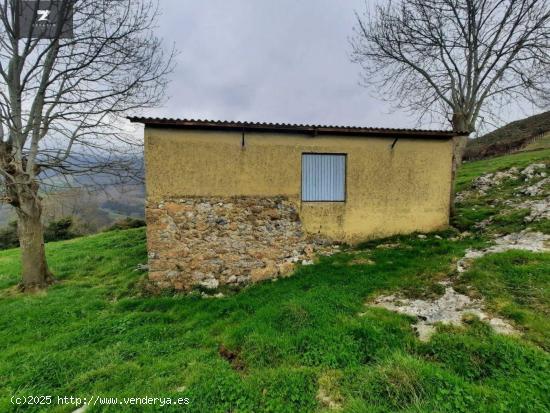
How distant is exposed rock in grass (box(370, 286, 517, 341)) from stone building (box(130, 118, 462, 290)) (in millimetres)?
2921

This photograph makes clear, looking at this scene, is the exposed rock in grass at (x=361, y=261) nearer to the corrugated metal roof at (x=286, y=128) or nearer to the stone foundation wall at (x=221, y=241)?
the stone foundation wall at (x=221, y=241)

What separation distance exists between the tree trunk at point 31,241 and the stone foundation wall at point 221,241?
3557mm

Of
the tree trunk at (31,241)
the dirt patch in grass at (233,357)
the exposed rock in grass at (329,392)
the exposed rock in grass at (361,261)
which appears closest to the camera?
the exposed rock in grass at (329,392)

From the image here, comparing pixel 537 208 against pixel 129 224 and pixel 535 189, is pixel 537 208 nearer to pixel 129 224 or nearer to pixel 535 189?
pixel 535 189

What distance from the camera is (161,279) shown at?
7.32 metres

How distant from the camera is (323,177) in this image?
8.20 meters

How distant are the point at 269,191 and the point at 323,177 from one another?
1.66m

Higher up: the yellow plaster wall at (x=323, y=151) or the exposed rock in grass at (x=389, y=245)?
the yellow plaster wall at (x=323, y=151)

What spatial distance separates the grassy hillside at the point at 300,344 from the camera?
350cm

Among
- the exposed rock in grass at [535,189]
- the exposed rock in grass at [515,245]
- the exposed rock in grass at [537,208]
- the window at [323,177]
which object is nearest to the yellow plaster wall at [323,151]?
the window at [323,177]

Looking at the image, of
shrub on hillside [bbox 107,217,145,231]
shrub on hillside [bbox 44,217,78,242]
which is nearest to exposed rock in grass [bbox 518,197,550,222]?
shrub on hillside [bbox 107,217,145,231]

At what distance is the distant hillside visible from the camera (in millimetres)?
26391

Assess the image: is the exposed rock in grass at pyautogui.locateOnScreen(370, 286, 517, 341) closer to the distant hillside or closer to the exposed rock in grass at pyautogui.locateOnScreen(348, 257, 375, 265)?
the exposed rock in grass at pyautogui.locateOnScreen(348, 257, 375, 265)

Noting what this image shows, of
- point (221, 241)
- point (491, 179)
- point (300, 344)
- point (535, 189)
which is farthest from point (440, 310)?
point (491, 179)
